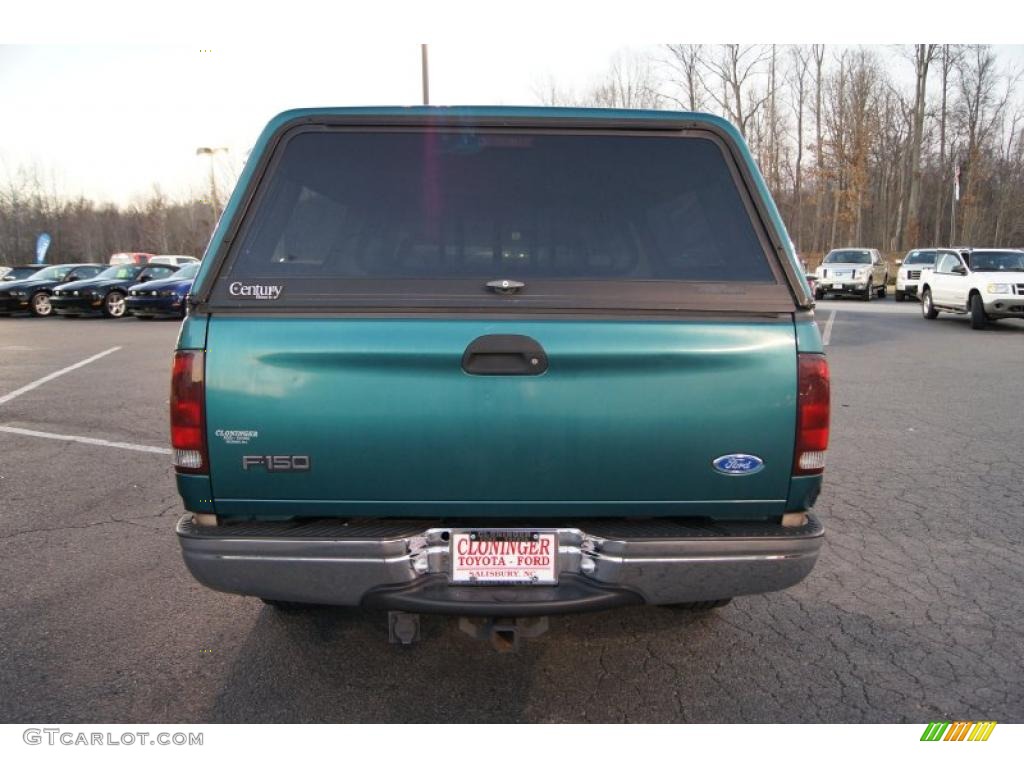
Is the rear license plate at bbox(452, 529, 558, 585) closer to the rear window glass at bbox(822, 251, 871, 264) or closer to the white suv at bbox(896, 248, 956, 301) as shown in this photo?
the white suv at bbox(896, 248, 956, 301)

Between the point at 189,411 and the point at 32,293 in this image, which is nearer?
the point at 189,411

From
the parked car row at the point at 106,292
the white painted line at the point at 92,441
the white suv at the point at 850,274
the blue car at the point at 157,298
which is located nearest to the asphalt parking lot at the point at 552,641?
the white painted line at the point at 92,441

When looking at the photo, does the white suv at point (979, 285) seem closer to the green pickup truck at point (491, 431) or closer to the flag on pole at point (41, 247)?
the green pickup truck at point (491, 431)

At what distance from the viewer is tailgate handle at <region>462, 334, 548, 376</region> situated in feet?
7.98

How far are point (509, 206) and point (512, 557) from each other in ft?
4.16

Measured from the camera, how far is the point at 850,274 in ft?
83.0

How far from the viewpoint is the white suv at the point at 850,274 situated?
2534 centimetres

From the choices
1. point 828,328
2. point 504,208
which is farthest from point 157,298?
point 504,208

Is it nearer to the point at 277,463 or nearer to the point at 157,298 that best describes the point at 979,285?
the point at 277,463

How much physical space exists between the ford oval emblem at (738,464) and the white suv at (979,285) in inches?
620

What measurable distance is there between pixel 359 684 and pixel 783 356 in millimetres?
2010

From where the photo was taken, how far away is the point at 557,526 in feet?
8.36
